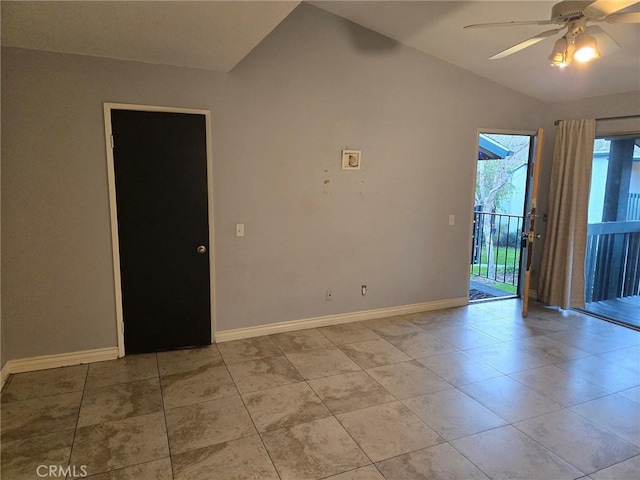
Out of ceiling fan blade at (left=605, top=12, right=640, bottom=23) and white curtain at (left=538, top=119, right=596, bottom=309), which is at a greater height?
ceiling fan blade at (left=605, top=12, right=640, bottom=23)

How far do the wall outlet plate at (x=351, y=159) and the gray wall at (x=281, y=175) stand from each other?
60 millimetres

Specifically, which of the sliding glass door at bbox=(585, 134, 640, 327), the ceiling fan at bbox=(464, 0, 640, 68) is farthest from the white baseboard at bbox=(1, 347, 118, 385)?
the sliding glass door at bbox=(585, 134, 640, 327)

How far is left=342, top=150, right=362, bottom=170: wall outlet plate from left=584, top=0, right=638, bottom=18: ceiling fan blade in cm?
222

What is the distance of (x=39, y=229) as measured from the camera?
301 centimetres

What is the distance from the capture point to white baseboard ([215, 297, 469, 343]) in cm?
379

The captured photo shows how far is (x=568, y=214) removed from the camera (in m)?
4.60

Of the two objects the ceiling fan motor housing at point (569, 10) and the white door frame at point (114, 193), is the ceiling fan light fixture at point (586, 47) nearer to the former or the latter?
the ceiling fan motor housing at point (569, 10)

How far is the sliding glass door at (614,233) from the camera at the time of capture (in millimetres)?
4449

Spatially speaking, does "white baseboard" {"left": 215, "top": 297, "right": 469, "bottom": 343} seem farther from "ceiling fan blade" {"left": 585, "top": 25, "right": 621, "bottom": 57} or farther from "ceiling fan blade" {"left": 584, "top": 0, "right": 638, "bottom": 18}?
"ceiling fan blade" {"left": 584, "top": 0, "right": 638, "bottom": 18}

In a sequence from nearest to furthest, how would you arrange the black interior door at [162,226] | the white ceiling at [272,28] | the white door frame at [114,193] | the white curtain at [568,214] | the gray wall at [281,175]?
the white ceiling at [272,28] < the gray wall at [281,175] < the white door frame at [114,193] < the black interior door at [162,226] < the white curtain at [568,214]

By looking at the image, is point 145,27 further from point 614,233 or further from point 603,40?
point 614,233

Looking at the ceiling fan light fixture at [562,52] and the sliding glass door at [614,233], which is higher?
the ceiling fan light fixture at [562,52]

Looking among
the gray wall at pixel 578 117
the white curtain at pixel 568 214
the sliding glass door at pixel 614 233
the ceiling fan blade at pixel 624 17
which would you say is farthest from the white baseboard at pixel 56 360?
the sliding glass door at pixel 614 233

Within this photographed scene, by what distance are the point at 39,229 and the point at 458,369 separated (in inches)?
137
